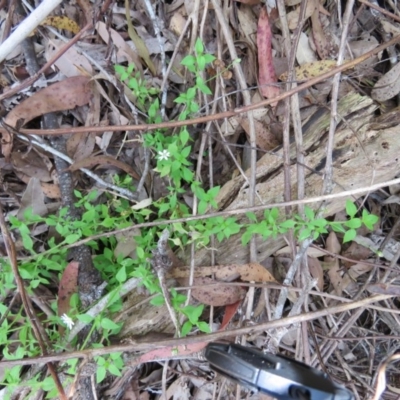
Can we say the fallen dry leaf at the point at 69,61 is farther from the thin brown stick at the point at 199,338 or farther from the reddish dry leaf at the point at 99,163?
the thin brown stick at the point at 199,338

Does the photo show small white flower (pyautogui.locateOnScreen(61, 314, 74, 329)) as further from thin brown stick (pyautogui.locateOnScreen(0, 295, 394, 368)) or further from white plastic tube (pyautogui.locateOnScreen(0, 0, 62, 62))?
white plastic tube (pyautogui.locateOnScreen(0, 0, 62, 62))

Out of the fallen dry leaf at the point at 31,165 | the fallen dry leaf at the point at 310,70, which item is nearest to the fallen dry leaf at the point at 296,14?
the fallen dry leaf at the point at 310,70

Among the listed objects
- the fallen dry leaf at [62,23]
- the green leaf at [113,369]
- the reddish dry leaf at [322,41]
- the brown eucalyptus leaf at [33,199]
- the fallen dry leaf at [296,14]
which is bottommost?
the green leaf at [113,369]

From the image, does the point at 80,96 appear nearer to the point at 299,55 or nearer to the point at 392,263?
the point at 299,55

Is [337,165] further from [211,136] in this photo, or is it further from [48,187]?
[48,187]

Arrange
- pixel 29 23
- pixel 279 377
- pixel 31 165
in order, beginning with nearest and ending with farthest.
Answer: pixel 279 377
pixel 29 23
pixel 31 165

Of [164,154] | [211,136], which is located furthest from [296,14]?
[164,154]
